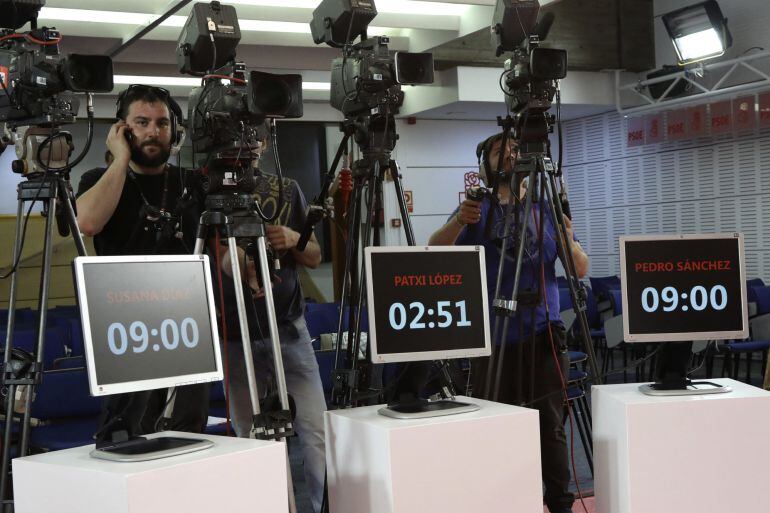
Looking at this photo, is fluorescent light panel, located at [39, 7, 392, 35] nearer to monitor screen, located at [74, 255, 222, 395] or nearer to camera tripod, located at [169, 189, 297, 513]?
camera tripod, located at [169, 189, 297, 513]

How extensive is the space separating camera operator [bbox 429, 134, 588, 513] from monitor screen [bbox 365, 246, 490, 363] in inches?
22.8

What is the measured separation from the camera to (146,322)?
2.15 metres

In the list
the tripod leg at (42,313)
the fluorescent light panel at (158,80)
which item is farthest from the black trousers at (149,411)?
the fluorescent light panel at (158,80)

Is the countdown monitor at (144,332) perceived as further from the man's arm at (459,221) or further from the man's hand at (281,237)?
the man's arm at (459,221)

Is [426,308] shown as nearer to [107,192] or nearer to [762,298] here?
[107,192]

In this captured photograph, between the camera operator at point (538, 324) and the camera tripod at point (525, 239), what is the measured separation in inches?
1.3

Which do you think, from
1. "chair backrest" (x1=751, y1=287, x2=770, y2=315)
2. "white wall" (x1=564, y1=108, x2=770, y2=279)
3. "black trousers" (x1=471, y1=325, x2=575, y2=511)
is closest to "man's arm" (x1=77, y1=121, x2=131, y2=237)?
"black trousers" (x1=471, y1=325, x2=575, y2=511)

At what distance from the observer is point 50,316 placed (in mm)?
6914

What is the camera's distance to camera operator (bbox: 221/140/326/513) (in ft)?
9.83

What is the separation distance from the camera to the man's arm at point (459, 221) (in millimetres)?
3223

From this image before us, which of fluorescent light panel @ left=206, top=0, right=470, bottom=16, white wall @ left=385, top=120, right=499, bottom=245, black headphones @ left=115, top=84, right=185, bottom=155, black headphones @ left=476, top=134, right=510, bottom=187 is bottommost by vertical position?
black headphones @ left=476, top=134, right=510, bottom=187

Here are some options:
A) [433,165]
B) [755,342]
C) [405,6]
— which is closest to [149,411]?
[405,6]

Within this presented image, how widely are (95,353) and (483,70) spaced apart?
7552mm

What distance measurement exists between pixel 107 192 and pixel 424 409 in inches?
43.7
